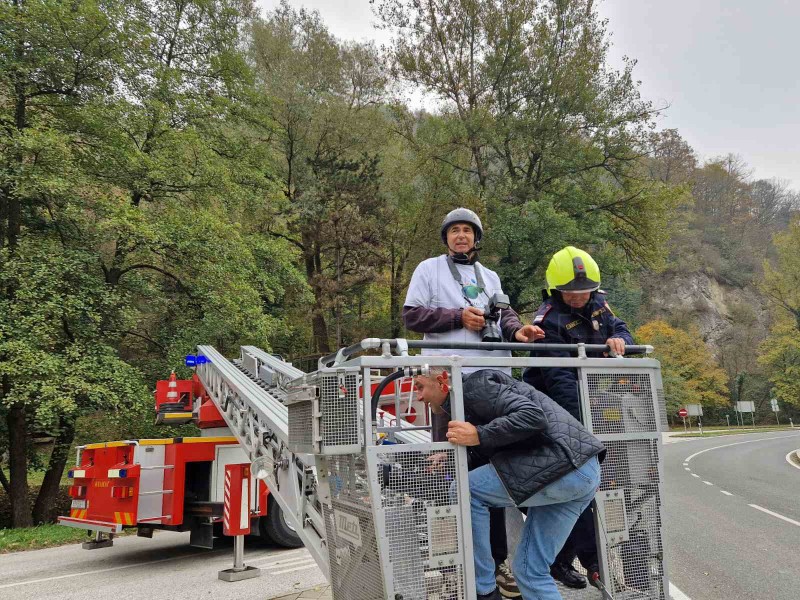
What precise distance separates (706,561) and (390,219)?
20.6 meters

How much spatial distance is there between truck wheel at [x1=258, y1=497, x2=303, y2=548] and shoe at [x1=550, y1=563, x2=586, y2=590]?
483cm

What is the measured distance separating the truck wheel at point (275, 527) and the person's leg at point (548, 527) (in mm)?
5157

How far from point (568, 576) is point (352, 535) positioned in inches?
48.8

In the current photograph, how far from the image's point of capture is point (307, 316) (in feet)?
79.1

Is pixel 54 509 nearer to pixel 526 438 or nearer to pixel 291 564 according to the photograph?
pixel 291 564

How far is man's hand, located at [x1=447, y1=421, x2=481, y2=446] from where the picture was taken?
2658 mm

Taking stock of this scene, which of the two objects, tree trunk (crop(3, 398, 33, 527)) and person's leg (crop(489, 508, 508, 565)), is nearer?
person's leg (crop(489, 508, 508, 565))

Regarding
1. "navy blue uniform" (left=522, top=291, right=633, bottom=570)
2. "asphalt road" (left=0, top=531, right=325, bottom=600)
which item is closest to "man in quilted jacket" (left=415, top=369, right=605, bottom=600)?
"navy blue uniform" (left=522, top=291, right=633, bottom=570)

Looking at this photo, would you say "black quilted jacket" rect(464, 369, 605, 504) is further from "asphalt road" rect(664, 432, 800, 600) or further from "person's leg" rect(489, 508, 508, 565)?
"asphalt road" rect(664, 432, 800, 600)

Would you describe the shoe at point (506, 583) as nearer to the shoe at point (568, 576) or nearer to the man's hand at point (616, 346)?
the shoe at point (568, 576)

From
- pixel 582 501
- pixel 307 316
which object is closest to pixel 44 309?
pixel 582 501

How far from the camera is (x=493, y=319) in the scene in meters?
3.54

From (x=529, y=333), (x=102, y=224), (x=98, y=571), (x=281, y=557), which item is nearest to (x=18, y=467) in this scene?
(x=102, y=224)

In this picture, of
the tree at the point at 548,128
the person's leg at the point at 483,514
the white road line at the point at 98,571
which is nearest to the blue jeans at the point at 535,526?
the person's leg at the point at 483,514
